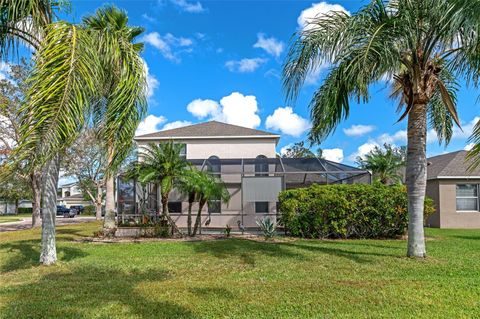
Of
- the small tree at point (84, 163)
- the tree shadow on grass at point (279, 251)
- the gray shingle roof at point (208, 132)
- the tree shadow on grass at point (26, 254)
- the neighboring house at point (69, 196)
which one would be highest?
the gray shingle roof at point (208, 132)

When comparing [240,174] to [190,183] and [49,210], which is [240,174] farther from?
[49,210]

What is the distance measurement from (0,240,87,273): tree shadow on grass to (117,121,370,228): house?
16.9 feet

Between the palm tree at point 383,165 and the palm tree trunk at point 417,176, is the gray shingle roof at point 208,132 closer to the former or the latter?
the palm tree at point 383,165

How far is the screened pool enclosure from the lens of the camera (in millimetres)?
16875

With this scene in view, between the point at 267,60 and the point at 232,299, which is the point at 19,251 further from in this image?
the point at 267,60

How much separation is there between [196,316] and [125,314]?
1042mm

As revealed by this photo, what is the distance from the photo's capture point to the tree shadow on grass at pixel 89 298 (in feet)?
17.4

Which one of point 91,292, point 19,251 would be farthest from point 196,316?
point 19,251

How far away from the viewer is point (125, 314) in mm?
5230

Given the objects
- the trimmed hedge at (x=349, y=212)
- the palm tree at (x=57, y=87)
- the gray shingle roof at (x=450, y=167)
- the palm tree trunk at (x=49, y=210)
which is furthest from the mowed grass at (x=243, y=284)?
the gray shingle roof at (x=450, y=167)

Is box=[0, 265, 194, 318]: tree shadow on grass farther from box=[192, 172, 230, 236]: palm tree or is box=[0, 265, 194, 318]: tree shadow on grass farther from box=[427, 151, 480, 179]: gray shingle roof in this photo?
box=[427, 151, 480, 179]: gray shingle roof

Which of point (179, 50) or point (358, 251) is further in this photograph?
point (179, 50)

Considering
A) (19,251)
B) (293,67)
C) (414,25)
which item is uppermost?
(414,25)

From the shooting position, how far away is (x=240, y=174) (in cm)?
1848
